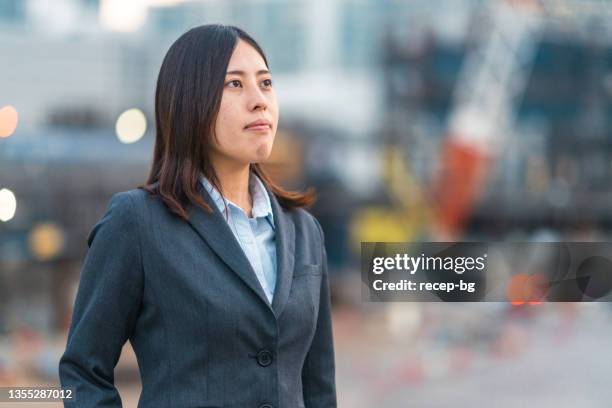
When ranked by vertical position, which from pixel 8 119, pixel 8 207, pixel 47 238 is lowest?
pixel 47 238

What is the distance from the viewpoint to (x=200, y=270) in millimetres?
651

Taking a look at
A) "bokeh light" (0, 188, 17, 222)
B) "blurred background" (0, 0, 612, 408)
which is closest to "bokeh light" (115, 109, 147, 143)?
"blurred background" (0, 0, 612, 408)

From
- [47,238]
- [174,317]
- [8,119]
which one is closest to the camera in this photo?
[174,317]

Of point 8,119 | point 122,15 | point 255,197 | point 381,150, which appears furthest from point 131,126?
point 255,197

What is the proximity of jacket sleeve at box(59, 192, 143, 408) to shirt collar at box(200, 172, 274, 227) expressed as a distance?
0.07 m

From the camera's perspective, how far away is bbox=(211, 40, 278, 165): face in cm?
68

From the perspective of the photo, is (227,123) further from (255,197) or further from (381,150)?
(381,150)

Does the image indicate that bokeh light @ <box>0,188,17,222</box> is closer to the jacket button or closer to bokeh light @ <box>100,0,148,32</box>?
bokeh light @ <box>100,0,148,32</box>

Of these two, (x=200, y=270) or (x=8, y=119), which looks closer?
(x=200, y=270)

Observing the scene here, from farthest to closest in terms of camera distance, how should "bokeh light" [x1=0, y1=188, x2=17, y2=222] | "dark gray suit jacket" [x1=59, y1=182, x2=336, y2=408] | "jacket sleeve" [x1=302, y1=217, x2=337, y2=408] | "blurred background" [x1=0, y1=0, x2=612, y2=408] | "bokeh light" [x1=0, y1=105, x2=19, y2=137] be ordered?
"blurred background" [x1=0, y1=0, x2=612, y2=408] → "bokeh light" [x1=0, y1=105, x2=19, y2=137] → "bokeh light" [x1=0, y1=188, x2=17, y2=222] → "jacket sleeve" [x1=302, y1=217, x2=337, y2=408] → "dark gray suit jacket" [x1=59, y1=182, x2=336, y2=408]

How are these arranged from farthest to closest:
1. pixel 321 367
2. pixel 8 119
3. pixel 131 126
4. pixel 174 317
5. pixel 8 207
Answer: pixel 131 126, pixel 8 119, pixel 8 207, pixel 321 367, pixel 174 317

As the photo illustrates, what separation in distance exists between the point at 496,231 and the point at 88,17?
92.6 inches

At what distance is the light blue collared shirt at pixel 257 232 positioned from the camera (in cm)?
69

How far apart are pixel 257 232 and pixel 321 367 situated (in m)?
0.12
